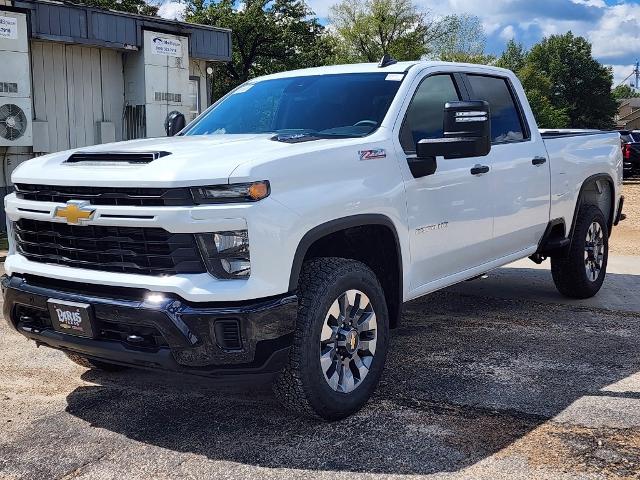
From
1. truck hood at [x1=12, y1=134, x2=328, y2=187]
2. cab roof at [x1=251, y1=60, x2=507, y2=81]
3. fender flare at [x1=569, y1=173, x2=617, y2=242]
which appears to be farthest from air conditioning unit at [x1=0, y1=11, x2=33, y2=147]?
fender flare at [x1=569, y1=173, x2=617, y2=242]

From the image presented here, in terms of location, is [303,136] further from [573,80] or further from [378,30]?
[573,80]

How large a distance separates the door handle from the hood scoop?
217 cm

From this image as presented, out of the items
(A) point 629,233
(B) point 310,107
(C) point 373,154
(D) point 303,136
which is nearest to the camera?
(C) point 373,154

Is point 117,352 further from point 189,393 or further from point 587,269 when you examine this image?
point 587,269

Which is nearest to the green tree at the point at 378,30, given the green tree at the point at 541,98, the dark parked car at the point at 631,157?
the green tree at the point at 541,98

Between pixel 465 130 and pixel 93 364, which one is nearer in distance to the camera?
pixel 465 130

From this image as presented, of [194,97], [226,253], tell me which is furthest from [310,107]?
[194,97]

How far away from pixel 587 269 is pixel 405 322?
192cm

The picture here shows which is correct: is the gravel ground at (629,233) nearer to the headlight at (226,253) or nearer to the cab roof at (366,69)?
the cab roof at (366,69)

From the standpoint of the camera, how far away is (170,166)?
351 centimetres

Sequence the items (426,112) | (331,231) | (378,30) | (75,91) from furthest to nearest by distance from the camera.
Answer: (378,30) → (75,91) → (426,112) → (331,231)

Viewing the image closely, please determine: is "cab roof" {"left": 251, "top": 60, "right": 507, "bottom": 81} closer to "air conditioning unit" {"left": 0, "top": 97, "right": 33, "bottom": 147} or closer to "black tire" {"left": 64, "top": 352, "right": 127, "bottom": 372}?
"black tire" {"left": 64, "top": 352, "right": 127, "bottom": 372}

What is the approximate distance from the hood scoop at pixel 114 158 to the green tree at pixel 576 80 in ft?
250

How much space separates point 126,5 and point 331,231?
3744cm
